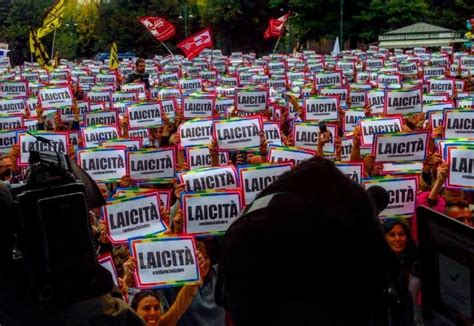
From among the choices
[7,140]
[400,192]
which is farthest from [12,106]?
[400,192]

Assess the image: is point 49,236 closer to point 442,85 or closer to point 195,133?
point 195,133

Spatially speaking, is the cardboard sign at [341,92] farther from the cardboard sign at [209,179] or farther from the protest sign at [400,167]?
the cardboard sign at [209,179]

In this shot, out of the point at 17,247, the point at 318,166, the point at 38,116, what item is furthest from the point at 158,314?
the point at 38,116

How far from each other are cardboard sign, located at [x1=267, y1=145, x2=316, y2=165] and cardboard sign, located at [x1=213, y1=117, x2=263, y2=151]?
1.11 m

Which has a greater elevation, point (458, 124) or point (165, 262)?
point (458, 124)

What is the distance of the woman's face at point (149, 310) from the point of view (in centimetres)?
504

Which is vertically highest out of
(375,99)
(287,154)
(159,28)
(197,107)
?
(159,28)

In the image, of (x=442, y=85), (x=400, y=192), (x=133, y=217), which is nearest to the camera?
(x=133, y=217)

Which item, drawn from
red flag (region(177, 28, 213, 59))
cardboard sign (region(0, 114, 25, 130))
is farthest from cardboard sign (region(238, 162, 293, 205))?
red flag (region(177, 28, 213, 59))

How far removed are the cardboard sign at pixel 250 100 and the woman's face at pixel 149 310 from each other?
921 centimetres

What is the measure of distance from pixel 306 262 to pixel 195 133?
850 centimetres

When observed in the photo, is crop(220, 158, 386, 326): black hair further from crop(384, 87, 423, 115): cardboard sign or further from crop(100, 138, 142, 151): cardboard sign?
crop(384, 87, 423, 115): cardboard sign

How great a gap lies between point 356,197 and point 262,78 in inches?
744

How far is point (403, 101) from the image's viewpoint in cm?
1205
